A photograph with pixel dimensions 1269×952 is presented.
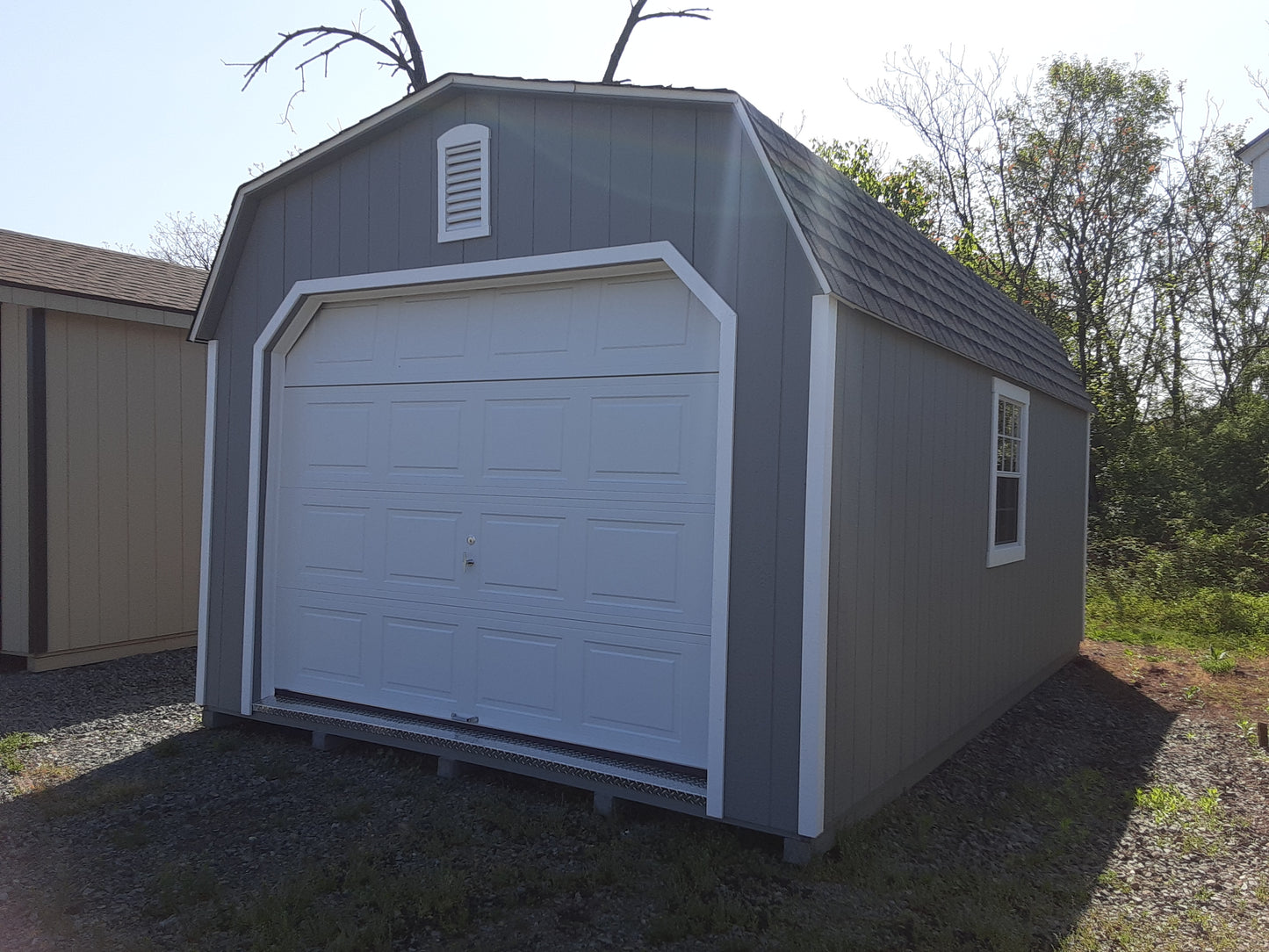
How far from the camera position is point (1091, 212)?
55.8 ft

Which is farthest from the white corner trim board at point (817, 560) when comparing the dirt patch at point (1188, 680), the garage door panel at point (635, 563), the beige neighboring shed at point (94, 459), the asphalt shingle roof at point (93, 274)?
the beige neighboring shed at point (94, 459)

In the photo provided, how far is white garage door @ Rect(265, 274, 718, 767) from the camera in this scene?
177 inches

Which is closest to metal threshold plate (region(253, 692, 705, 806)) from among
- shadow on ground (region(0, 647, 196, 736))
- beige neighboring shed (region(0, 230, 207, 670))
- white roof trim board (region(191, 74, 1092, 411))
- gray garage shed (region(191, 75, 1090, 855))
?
gray garage shed (region(191, 75, 1090, 855))

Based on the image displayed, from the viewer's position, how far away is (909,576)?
4.84 metres

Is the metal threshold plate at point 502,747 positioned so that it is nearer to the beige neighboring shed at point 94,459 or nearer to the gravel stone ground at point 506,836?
the gravel stone ground at point 506,836

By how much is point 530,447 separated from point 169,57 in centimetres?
1077

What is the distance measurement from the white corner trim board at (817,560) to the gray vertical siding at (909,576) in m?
0.10

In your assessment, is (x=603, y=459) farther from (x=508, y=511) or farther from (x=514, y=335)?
(x=514, y=335)

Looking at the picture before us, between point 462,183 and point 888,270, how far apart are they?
218cm

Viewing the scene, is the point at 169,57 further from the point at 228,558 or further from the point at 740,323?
the point at 740,323

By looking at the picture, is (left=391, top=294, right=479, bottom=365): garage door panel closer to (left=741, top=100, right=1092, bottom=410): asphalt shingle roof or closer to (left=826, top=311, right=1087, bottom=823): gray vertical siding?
(left=741, top=100, right=1092, bottom=410): asphalt shingle roof

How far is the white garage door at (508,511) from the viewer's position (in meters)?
4.51

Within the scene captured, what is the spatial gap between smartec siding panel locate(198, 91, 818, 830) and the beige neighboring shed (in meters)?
2.57

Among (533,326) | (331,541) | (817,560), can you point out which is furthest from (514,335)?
(817,560)
